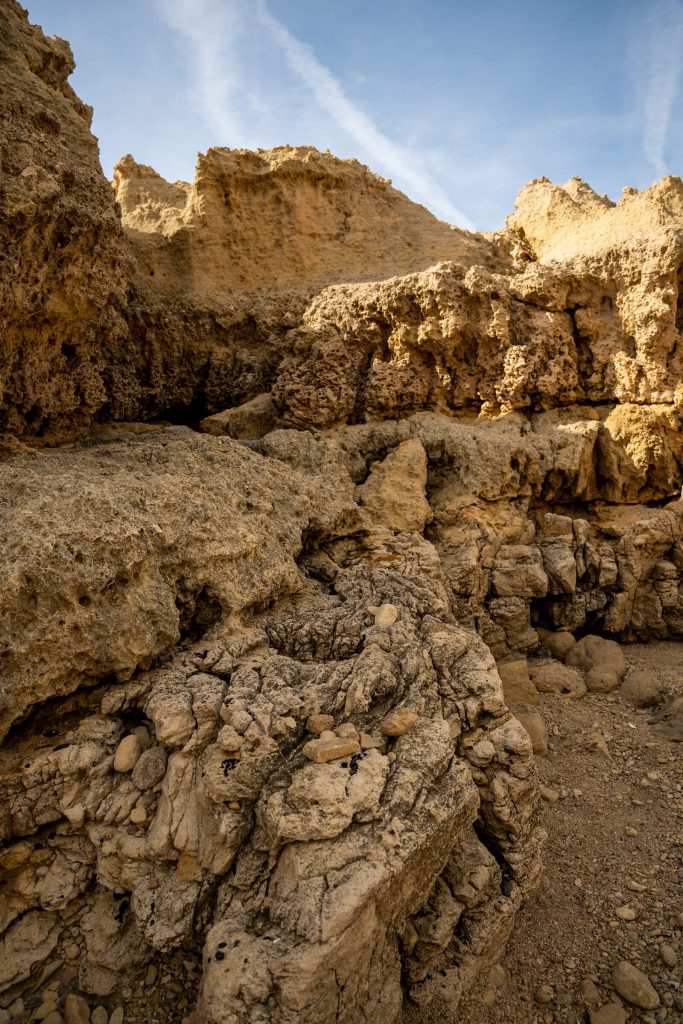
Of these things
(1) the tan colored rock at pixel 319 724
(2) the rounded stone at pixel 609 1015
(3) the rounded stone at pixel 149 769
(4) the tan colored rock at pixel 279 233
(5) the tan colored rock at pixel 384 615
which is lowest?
(2) the rounded stone at pixel 609 1015

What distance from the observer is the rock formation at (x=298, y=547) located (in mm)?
3109

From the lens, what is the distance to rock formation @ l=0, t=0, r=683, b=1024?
3109 mm

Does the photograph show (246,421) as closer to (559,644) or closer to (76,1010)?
(559,644)

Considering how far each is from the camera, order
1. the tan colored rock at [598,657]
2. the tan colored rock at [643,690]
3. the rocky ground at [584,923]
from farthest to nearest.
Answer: the tan colored rock at [598,657], the tan colored rock at [643,690], the rocky ground at [584,923]

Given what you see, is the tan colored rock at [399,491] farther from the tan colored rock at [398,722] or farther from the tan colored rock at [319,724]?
the tan colored rock at [319,724]

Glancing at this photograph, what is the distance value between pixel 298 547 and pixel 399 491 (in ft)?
5.58

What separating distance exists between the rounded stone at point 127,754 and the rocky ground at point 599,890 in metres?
2.37

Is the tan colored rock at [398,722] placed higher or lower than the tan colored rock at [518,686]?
higher

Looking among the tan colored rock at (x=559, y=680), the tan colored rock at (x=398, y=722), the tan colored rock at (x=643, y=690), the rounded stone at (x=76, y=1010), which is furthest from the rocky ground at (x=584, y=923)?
the tan colored rock at (x=398, y=722)

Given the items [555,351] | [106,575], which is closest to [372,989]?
[106,575]

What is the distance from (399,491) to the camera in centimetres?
612

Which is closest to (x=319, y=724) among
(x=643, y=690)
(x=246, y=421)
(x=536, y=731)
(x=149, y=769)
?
(x=149, y=769)

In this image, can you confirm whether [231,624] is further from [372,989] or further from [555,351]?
[555,351]

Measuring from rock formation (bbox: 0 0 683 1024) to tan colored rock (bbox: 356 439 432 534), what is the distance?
42 millimetres
